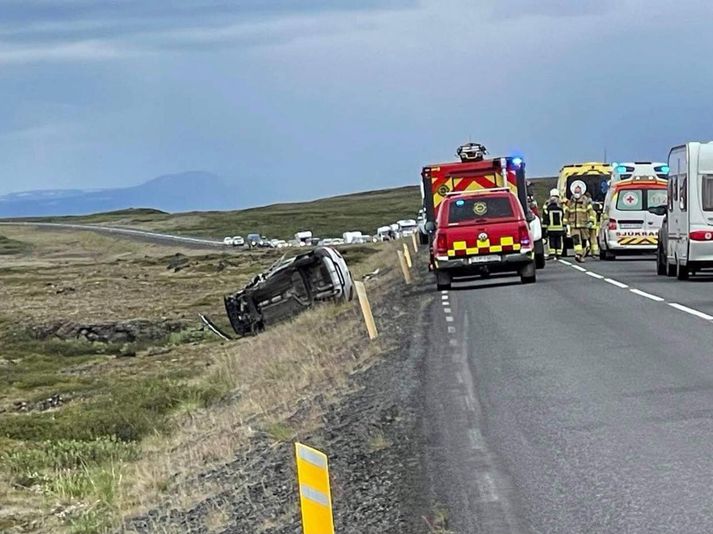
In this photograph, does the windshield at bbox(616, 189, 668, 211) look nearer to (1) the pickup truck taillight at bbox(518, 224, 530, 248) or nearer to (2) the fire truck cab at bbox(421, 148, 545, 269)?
(2) the fire truck cab at bbox(421, 148, 545, 269)

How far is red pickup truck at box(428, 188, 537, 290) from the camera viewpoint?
26000 millimetres

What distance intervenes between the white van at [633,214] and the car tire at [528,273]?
353 inches

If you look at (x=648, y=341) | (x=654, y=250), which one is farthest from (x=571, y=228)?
(x=648, y=341)

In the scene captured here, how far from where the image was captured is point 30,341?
123 ft

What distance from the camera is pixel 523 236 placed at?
26.1 metres

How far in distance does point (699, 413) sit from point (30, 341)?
1159 inches

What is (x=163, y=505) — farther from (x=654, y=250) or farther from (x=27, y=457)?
(x=654, y=250)

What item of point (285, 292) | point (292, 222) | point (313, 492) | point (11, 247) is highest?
point (313, 492)

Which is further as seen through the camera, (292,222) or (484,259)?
(292,222)

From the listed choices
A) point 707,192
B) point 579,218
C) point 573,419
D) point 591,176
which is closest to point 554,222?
point 579,218

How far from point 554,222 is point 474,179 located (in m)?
4.66

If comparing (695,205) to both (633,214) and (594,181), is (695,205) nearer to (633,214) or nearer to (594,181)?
(633,214)

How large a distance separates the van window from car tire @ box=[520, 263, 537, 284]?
3.71 metres

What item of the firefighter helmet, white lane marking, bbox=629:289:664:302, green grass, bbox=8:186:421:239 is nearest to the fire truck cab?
the firefighter helmet
